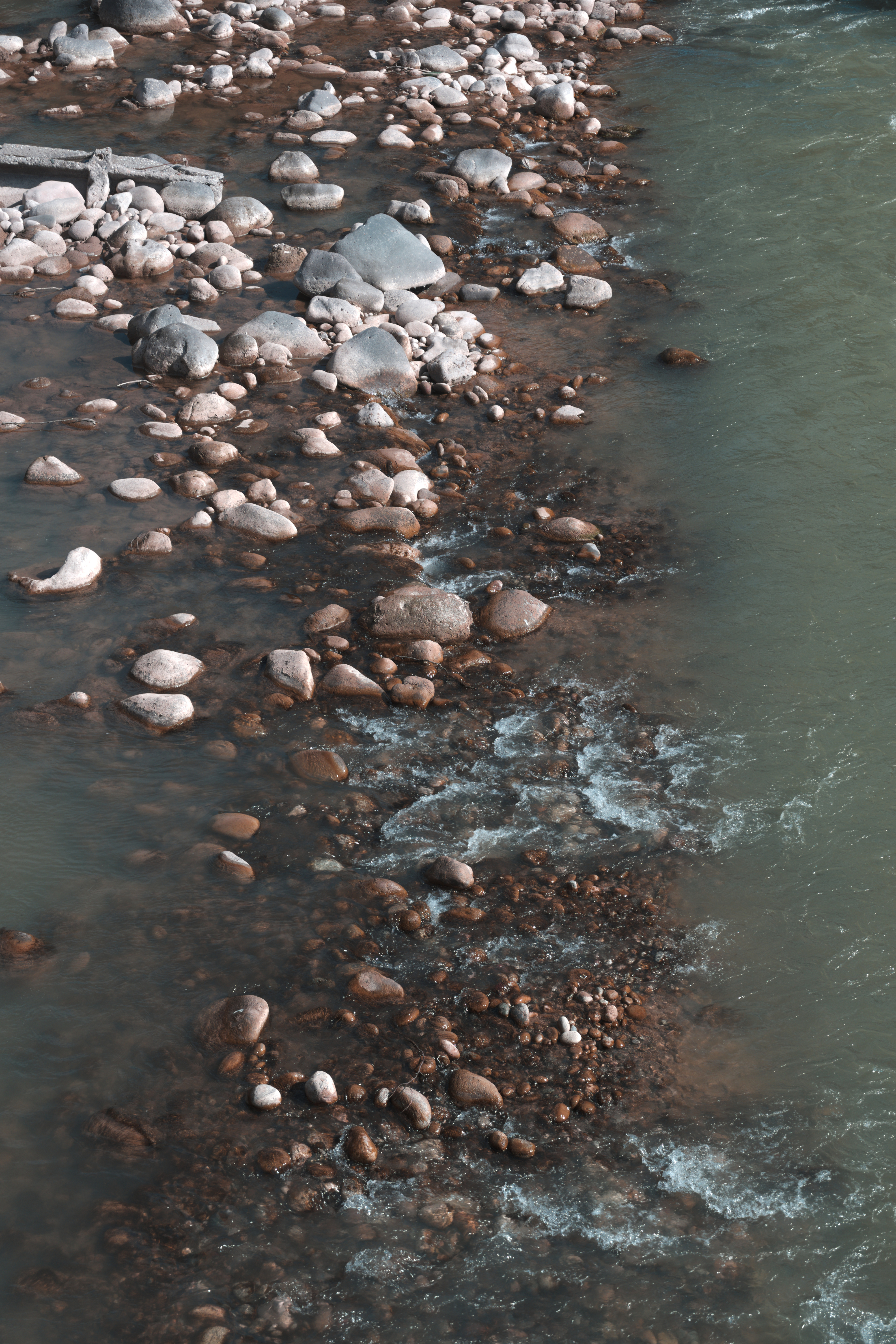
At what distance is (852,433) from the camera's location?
25.7 ft

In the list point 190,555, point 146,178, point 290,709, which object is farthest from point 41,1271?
point 146,178

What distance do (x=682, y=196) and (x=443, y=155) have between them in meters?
2.61

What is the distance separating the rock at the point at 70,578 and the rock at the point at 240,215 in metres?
4.96

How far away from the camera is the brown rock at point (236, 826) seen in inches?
195

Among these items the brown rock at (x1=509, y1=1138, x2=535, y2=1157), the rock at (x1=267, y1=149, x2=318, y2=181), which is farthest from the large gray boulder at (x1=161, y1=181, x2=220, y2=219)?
the brown rock at (x1=509, y1=1138, x2=535, y2=1157)

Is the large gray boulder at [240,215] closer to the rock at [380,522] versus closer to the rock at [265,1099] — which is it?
the rock at [380,522]

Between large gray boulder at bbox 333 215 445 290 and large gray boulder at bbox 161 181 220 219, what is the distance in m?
1.55

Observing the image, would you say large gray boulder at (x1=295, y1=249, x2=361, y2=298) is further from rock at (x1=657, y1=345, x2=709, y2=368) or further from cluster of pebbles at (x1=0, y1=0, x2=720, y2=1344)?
rock at (x1=657, y1=345, x2=709, y2=368)

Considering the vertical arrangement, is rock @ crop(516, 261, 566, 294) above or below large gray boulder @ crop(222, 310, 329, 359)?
above

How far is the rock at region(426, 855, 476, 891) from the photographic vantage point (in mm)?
A: 4781

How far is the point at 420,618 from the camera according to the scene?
6.16 meters

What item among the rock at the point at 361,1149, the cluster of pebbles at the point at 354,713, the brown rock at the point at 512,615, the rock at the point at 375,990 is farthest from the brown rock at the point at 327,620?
the rock at the point at 361,1149

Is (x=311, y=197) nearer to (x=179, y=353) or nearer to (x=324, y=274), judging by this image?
(x=324, y=274)

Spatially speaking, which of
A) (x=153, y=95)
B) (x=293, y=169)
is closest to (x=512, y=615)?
(x=293, y=169)
